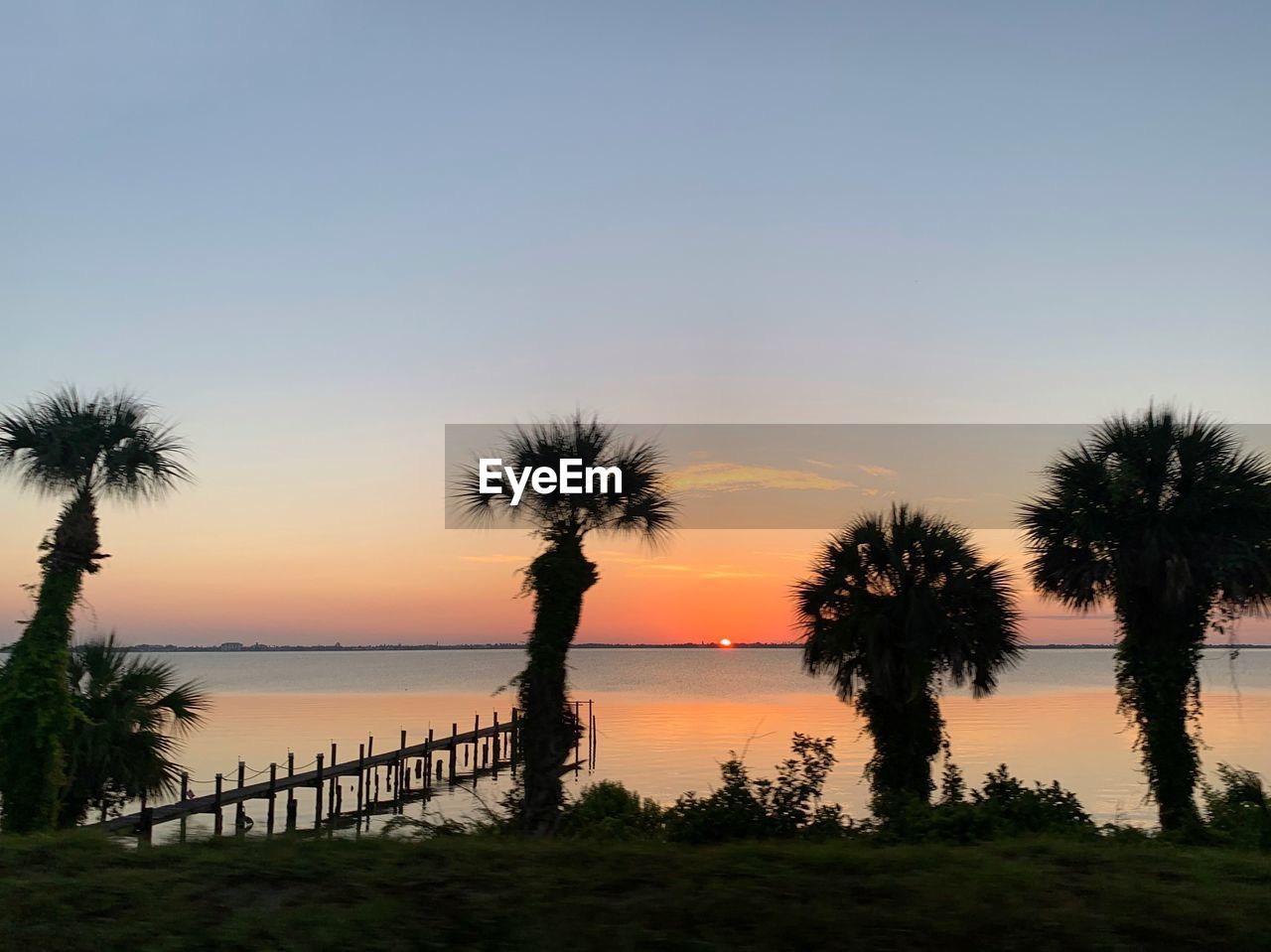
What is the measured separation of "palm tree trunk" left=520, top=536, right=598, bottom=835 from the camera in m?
14.8

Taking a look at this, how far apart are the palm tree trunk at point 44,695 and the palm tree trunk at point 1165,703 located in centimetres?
2007

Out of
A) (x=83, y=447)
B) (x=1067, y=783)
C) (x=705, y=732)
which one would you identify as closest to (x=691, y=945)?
(x=83, y=447)

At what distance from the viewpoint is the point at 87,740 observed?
21.8m

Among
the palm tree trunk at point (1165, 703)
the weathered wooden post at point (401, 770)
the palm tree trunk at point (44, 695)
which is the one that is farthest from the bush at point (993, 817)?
the weathered wooden post at point (401, 770)

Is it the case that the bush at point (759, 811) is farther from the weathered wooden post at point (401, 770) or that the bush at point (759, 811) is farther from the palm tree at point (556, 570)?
the weathered wooden post at point (401, 770)

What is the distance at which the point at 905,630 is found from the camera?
64.5ft

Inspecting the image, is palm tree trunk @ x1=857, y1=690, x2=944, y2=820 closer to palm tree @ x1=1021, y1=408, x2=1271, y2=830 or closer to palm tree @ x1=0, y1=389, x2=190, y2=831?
palm tree @ x1=1021, y1=408, x2=1271, y2=830

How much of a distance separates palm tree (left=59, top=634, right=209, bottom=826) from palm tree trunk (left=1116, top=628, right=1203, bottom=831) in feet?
68.1

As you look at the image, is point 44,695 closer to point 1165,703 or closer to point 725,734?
point 1165,703

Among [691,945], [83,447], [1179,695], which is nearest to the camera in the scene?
[691,945]

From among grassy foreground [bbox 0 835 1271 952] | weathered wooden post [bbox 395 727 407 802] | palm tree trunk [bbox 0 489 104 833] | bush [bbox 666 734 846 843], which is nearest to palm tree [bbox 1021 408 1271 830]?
bush [bbox 666 734 846 843]

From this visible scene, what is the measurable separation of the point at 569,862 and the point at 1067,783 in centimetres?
4136

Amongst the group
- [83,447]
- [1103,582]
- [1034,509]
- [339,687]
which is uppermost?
[83,447]

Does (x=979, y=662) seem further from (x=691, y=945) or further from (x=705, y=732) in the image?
(x=705, y=732)
